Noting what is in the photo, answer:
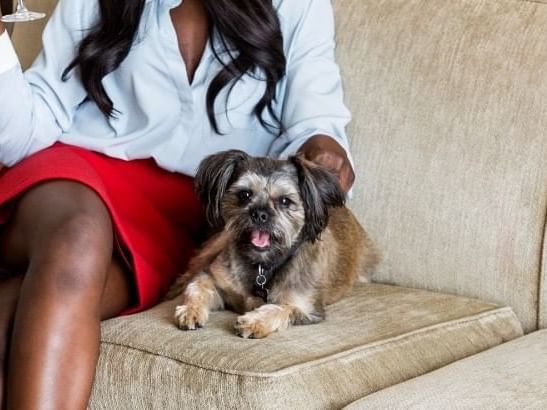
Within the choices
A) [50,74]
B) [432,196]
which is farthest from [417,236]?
[50,74]

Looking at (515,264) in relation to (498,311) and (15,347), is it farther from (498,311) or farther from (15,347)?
(15,347)

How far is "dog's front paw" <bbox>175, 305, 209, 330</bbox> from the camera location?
184 cm

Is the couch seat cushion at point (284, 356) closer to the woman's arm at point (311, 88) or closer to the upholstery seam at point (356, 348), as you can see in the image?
the upholstery seam at point (356, 348)

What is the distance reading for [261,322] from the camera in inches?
71.9

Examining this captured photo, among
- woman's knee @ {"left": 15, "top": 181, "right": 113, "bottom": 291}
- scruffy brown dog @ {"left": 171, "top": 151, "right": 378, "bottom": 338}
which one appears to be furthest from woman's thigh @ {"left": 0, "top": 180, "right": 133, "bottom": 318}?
scruffy brown dog @ {"left": 171, "top": 151, "right": 378, "bottom": 338}

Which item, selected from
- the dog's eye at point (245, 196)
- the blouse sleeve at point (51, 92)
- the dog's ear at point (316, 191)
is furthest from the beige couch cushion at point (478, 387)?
the blouse sleeve at point (51, 92)

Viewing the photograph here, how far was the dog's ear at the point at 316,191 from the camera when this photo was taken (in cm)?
193

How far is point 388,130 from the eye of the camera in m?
2.29

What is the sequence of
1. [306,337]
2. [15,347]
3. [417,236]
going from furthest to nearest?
[417,236] < [306,337] < [15,347]

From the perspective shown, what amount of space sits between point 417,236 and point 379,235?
0.09 meters

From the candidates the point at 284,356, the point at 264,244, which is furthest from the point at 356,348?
the point at 264,244

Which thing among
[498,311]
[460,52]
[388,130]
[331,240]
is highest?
[460,52]

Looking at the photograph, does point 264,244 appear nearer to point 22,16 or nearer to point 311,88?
point 311,88

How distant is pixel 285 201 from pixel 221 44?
1.54 feet
